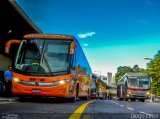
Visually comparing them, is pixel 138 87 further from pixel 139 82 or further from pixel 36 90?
pixel 36 90

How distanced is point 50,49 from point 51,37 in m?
0.72

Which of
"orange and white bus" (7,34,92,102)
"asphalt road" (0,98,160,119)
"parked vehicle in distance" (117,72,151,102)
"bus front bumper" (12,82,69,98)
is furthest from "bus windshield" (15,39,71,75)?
"parked vehicle in distance" (117,72,151,102)

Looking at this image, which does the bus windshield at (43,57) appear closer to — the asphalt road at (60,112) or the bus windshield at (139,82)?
the asphalt road at (60,112)

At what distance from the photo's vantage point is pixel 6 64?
29125mm

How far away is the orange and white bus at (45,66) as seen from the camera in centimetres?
1572

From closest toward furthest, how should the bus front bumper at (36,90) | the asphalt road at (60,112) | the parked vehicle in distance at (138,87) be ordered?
the asphalt road at (60,112), the bus front bumper at (36,90), the parked vehicle in distance at (138,87)

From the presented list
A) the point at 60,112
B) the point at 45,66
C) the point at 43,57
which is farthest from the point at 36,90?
the point at 60,112

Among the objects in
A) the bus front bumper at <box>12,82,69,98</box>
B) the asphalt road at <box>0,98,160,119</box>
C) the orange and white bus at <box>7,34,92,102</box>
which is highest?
the orange and white bus at <box>7,34,92,102</box>

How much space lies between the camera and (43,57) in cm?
1636

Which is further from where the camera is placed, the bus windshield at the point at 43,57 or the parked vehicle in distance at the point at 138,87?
the parked vehicle in distance at the point at 138,87

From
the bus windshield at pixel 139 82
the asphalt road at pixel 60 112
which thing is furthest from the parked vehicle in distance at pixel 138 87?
the asphalt road at pixel 60 112

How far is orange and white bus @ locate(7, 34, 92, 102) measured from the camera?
15.7 m

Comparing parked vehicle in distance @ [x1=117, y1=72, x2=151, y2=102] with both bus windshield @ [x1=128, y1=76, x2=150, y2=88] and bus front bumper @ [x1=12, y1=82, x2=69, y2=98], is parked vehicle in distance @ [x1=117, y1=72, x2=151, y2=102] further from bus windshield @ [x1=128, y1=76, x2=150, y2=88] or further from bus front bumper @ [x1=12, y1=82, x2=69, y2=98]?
bus front bumper @ [x1=12, y1=82, x2=69, y2=98]

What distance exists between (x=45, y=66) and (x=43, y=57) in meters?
0.48
